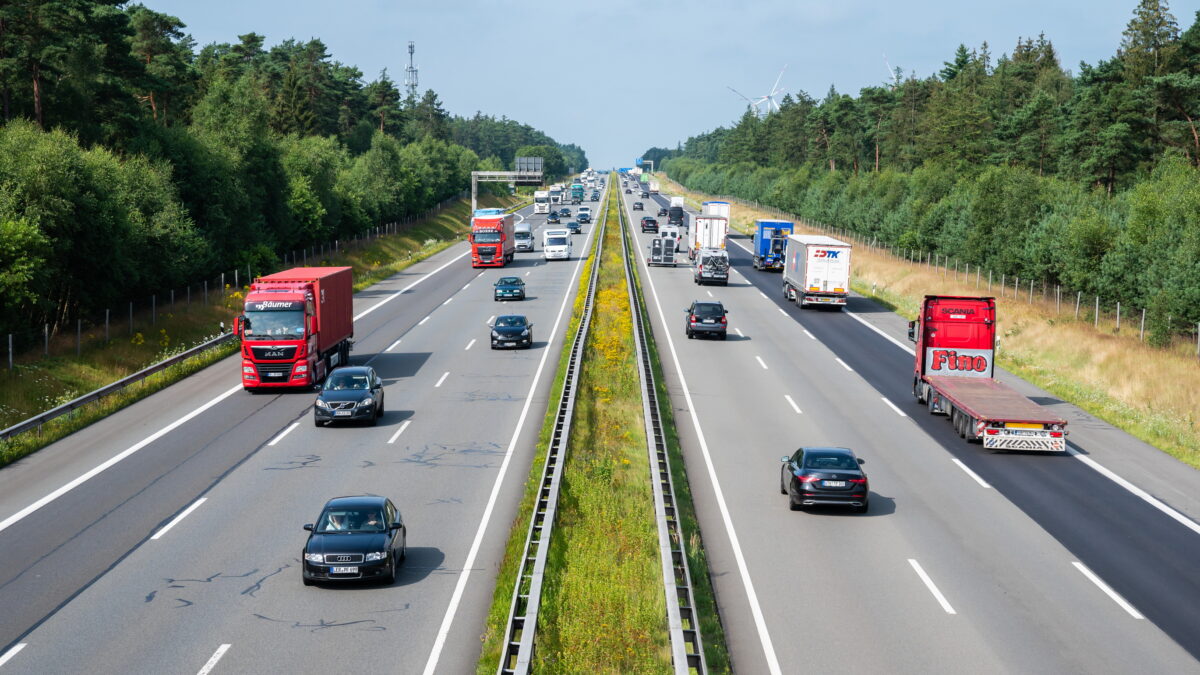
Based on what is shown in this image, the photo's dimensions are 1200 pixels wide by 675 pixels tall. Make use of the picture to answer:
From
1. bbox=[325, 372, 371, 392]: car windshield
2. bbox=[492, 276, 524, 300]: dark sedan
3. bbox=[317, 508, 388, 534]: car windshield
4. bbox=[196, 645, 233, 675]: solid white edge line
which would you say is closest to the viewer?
bbox=[196, 645, 233, 675]: solid white edge line

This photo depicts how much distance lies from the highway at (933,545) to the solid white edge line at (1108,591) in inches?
1.9

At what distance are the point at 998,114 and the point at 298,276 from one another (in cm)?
9143

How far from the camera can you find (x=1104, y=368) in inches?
1601

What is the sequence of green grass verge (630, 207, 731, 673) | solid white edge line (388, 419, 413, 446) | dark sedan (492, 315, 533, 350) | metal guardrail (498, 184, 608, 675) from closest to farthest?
metal guardrail (498, 184, 608, 675), green grass verge (630, 207, 731, 673), solid white edge line (388, 419, 413, 446), dark sedan (492, 315, 533, 350)

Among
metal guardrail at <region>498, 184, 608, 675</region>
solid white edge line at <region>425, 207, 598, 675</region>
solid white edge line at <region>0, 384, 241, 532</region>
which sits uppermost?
metal guardrail at <region>498, 184, 608, 675</region>

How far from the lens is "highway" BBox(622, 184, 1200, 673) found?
1585cm

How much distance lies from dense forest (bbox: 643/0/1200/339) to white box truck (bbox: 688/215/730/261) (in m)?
15.2

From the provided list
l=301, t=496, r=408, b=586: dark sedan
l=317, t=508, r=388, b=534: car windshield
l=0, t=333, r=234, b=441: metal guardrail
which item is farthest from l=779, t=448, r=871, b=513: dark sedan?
l=0, t=333, r=234, b=441: metal guardrail

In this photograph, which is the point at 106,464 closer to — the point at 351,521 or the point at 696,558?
the point at 351,521

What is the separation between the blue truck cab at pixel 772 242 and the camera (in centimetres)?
8075

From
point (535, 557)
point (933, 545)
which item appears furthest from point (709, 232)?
point (535, 557)

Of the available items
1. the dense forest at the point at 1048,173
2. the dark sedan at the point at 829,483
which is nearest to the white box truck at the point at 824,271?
the dense forest at the point at 1048,173

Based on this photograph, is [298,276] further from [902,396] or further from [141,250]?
[902,396]

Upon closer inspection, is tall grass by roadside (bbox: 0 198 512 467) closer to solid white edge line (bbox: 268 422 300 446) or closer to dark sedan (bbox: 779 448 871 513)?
solid white edge line (bbox: 268 422 300 446)
